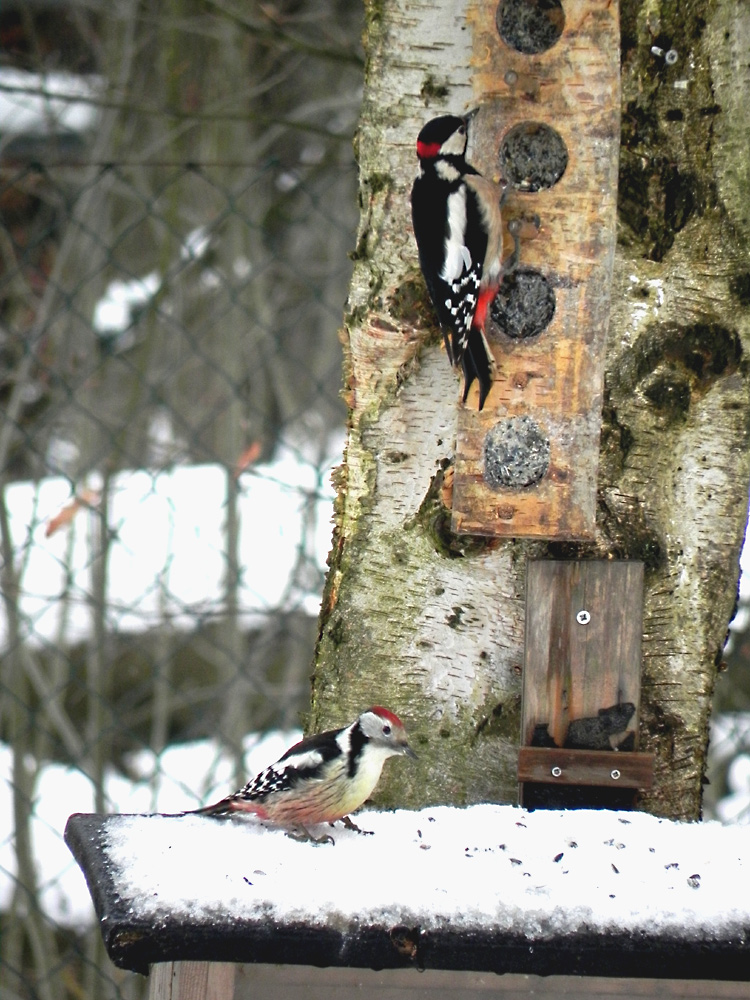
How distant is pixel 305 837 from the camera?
2158 mm

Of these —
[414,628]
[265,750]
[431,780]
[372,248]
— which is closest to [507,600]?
[414,628]

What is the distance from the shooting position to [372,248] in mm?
2627

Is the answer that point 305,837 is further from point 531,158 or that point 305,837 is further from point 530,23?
point 530,23

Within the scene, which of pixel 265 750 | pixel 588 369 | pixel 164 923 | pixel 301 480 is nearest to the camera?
pixel 164 923

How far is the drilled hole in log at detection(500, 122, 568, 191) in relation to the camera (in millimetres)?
2420

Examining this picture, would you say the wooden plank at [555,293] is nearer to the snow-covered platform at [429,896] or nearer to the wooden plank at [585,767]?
the wooden plank at [585,767]

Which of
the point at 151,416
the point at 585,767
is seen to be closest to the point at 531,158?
the point at 585,767

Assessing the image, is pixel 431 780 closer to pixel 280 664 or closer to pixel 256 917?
pixel 256 917

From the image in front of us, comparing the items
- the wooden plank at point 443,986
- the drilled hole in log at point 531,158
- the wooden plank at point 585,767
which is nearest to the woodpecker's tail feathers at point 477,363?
the drilled hole in log at point 531,158

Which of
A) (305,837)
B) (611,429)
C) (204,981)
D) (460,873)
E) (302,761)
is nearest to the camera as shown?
(204,981)

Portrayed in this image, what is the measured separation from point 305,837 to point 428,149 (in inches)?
53.9

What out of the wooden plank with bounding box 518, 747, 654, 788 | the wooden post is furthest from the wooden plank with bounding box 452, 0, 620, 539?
the wooden post

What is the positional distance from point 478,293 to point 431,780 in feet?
3.40

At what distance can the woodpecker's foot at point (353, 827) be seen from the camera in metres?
2.19
